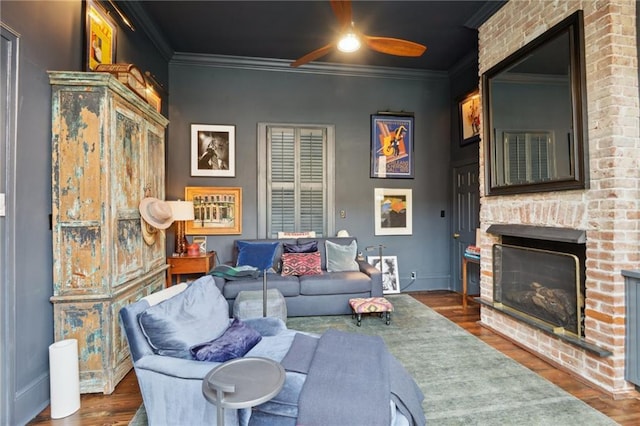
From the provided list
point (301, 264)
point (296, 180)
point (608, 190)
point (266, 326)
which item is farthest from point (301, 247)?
point (608, 190)

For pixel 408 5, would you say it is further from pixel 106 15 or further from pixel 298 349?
pixel 298 349

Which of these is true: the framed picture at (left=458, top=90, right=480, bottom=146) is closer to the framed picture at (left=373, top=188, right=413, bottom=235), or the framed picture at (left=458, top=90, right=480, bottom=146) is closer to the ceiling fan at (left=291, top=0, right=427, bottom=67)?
the framed picture at (left=373, top=188, right=413, bottom=235)

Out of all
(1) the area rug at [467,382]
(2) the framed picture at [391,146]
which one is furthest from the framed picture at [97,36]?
(2) the framed picture at [391,146]

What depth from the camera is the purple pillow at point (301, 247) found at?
14.1 ft

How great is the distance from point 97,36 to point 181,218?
76.5 inches

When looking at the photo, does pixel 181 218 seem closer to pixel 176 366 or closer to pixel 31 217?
pixel 31 217

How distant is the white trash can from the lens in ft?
6.56

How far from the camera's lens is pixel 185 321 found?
5.99 ft

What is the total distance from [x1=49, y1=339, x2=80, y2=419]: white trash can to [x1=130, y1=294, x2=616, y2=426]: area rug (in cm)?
47

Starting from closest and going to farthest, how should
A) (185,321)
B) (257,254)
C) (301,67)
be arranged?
(185,321) < (257,254) < (301,67)

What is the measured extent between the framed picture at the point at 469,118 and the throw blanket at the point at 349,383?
12.0ft

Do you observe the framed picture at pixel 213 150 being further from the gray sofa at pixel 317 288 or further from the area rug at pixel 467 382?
the area rug at pixel 467 382

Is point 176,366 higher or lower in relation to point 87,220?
lower

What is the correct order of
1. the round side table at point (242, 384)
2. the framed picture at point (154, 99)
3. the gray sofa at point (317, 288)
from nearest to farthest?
the round side table at point (242, 384)
the framed picture at point (154, 99)
the gray sofa at point (317, 288)
